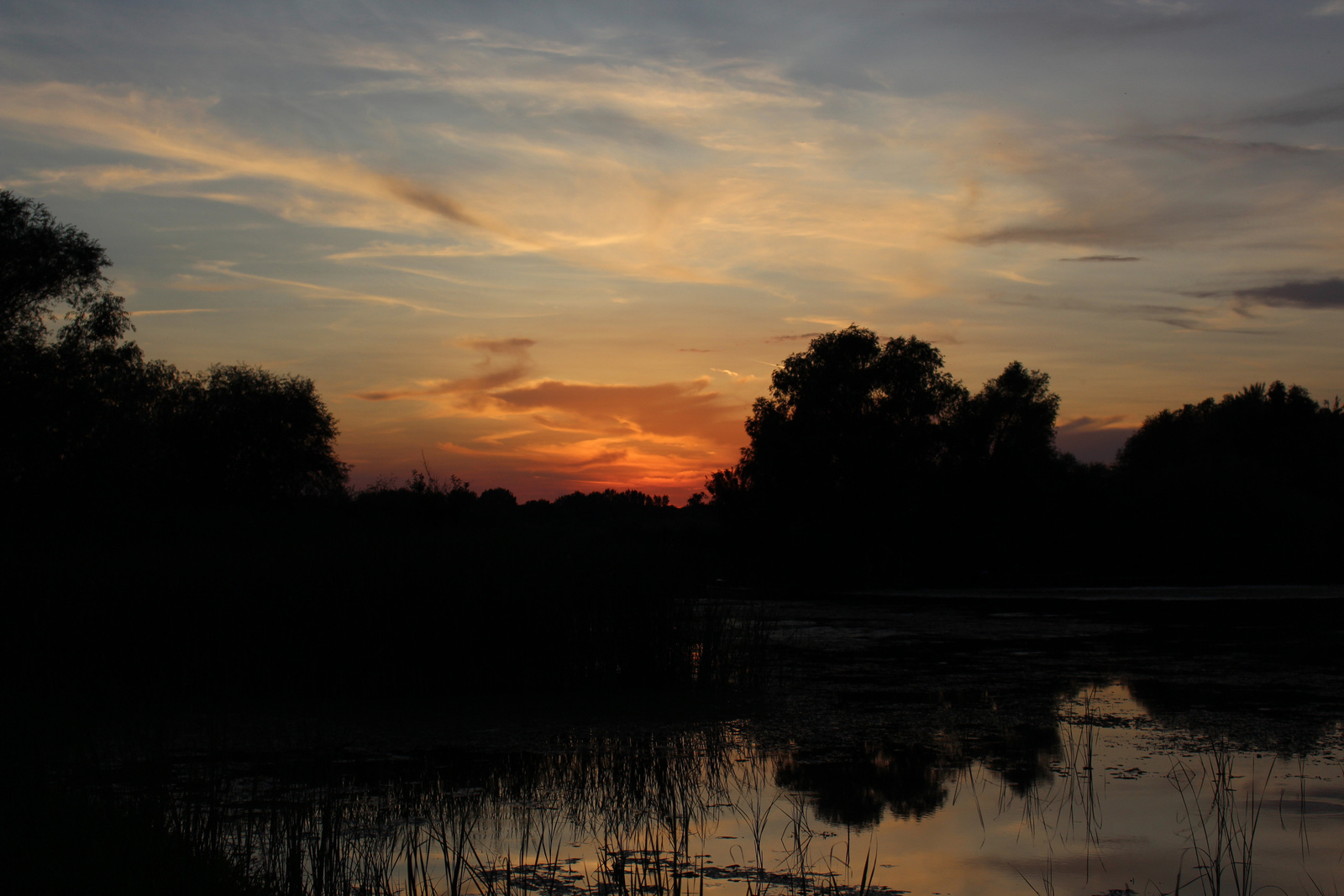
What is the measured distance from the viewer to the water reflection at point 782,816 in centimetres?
523

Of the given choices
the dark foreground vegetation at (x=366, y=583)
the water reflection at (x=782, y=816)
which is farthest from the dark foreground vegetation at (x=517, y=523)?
the water reflection at (x=782, y=816)

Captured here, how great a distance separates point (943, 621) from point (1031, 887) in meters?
16.9

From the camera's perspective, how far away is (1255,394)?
64.2m

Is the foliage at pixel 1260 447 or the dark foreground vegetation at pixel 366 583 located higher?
the foliage at pixel 1260 447

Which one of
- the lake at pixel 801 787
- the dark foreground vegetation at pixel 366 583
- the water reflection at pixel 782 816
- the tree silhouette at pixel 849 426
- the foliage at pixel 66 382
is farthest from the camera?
the tree silhouette at pixel 849 426

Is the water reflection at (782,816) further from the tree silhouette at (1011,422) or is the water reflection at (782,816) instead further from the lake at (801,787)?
the tree silhouette at (1011,422)

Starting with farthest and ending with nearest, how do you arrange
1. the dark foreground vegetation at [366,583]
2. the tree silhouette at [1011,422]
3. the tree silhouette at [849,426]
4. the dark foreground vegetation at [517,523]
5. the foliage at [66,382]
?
the tree silhouette at [1011,422] → the tree silhouette at [849,426] → the foliage at [66,382] → the dark foreground vegetation at [517,523] → the dark foreground vegetation at [366,583]

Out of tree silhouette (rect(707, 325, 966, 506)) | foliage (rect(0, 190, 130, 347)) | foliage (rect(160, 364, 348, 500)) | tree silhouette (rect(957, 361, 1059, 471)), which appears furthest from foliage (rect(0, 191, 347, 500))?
tree silhouette (rect(957, 361, 1059, 471))

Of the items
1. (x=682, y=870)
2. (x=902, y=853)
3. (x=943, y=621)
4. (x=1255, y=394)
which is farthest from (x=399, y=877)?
(x=1255, y=394)

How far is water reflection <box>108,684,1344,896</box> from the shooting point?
17.2 ft

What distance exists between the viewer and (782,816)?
→ 21.1 feet

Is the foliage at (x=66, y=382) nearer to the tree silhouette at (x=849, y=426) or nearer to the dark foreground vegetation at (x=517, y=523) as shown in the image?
the dark foreground vegetation at (x=517, y=523)

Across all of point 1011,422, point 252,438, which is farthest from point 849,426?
point 252,438

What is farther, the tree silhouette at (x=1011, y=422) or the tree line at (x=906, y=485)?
the tree silhouette at (x=1011, y=422)
